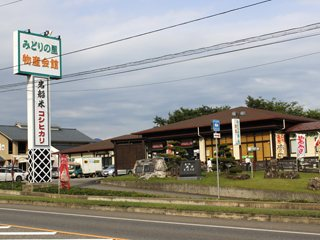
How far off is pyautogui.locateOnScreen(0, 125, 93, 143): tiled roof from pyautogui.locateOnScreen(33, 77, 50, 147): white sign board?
1686 inches

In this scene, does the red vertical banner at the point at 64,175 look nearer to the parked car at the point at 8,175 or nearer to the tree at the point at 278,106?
the parked car at the point at 8,175

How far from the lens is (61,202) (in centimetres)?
2212

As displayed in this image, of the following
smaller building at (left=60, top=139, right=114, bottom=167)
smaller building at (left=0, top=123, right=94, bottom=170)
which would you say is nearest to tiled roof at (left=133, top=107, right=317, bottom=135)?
smaller building at (left=60, top=139, right=114, bottom=167)

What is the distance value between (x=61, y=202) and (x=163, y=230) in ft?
33.4

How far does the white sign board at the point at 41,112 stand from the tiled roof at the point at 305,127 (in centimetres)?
2145

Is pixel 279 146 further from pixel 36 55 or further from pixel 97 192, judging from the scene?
pixel 36 55

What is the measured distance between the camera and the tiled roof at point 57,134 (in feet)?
242

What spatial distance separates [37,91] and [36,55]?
2565 millimetres

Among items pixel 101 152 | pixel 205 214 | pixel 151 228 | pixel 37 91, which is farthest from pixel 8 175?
pixel 151 228

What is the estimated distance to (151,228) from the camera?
13617 mm

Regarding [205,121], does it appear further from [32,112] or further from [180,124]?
[32,112]

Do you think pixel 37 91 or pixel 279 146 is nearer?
pixel 37 91

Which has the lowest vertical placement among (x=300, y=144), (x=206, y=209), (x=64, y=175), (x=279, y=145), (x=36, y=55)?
(x=206, y=209)

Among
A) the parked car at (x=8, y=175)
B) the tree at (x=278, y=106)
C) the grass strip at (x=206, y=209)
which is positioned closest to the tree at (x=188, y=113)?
the tree at (x=278, y=106)
